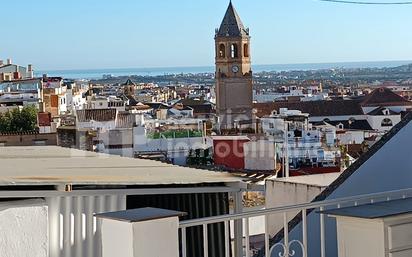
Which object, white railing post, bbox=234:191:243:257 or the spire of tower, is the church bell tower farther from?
white railing post, bbox=234:191:243:257

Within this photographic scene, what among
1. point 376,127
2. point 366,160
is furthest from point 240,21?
point 366,160

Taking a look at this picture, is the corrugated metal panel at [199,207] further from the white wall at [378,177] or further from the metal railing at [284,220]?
the metal railing at [284,220]

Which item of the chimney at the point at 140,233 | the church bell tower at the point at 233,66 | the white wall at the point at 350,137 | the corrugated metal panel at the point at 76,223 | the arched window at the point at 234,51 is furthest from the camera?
the arched window at the point at 234,51

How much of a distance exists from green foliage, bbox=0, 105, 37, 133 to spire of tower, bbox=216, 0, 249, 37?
33160 millimetres

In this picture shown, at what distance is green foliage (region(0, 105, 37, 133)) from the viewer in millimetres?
40812

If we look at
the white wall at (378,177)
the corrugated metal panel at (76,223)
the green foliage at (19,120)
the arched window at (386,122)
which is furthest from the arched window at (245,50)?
the corrugated metal panel at (76,223)

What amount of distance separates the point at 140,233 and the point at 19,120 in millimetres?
40272

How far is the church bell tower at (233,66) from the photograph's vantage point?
2844 inches

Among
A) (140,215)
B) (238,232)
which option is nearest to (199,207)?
(238,232)

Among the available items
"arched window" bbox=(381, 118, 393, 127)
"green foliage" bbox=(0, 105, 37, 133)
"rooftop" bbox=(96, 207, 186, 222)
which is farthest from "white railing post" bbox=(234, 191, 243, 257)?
"arched window" bbox=(381, 118, 393, 127)

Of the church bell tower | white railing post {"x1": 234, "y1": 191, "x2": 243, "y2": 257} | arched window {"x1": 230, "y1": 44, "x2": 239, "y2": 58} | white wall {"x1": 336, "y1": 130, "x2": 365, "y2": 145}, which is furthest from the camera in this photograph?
arched window {"x1": 230, "y1": 44, "x2": 239, "y2": 58}

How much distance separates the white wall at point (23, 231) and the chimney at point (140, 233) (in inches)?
18.2

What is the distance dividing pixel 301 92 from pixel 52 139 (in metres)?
88.6

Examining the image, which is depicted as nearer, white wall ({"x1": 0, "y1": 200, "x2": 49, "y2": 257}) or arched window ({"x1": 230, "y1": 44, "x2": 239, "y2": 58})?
white wall ({"x1": 0, "y1": 200, "x2": 49, "y2": 257})
